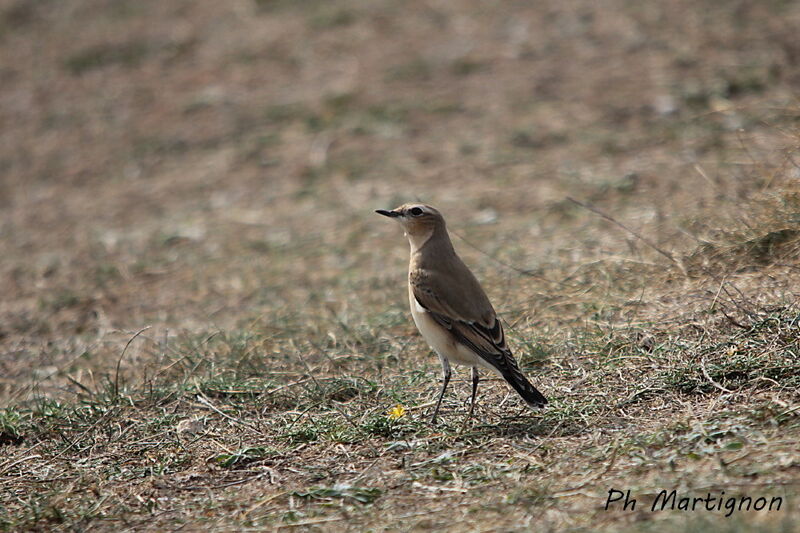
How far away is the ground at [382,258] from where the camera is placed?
4.80 m

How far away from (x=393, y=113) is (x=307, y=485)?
7.79 m

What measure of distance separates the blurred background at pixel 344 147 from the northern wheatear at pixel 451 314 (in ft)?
4.03

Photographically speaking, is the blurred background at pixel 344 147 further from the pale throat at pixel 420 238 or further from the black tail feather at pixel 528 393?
the black tail feather at pixel 528 393

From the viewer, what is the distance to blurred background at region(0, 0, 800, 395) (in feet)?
27.5

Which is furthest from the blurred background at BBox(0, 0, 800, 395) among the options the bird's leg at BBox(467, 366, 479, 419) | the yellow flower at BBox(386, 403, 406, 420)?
the yellow flower at BBox(386, 403, 406, 420)

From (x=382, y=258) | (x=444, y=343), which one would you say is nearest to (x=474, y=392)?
(x=444, y=343)

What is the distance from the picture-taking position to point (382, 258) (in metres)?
9.12

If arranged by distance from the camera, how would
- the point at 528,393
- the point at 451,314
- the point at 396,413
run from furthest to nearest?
the point at 451,314
the point at 396,413
the point at 528,393

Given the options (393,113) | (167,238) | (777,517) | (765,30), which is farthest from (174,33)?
(777,517)

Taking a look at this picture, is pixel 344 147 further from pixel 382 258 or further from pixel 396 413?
pixel 396 413

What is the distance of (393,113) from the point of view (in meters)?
12.1

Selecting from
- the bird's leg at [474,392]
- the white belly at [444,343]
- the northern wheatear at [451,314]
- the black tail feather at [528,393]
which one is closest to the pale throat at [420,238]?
the northern wheatear at [451,314]

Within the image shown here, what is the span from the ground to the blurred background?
0.15 ft

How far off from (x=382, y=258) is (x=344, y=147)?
2946 mm
